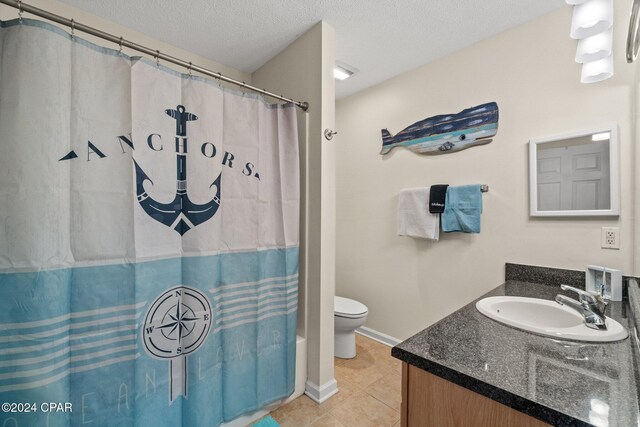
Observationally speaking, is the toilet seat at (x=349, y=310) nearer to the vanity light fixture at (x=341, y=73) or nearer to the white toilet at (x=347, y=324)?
the white toilet at (x=347, y=324)

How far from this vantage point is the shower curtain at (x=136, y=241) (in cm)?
94

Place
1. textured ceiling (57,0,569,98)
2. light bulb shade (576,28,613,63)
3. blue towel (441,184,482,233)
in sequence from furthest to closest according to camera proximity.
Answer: blue towel (441,184,482,233) < textured ceiling (57,0,569,98) < light bulb shade (576,28,613,63)

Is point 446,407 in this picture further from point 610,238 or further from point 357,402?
point 610,238

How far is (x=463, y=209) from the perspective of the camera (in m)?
1.86

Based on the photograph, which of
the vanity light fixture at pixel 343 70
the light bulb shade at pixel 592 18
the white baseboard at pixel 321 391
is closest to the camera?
the light bulb shade at pixel 592 18

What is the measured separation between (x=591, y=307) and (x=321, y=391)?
1.45 metres

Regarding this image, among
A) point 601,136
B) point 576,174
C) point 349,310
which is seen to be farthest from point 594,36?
point 349,310

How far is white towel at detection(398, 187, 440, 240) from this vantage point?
6.62 ft

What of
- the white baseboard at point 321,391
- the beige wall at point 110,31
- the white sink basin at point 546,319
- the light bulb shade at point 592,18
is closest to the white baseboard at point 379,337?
the white baseboard at point 321,391

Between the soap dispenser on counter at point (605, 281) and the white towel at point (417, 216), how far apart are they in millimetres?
833

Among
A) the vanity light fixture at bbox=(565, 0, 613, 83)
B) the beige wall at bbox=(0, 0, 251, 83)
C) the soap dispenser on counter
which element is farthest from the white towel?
the beige wall at bbox=(0, 0, 251, 83)

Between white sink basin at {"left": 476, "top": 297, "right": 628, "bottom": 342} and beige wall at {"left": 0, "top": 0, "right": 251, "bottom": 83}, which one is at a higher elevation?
beige wall at {"left": 0, "top": 0, "right": 251, "bottom": 83}

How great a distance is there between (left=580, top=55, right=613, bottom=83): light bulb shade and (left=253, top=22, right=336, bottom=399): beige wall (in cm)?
134

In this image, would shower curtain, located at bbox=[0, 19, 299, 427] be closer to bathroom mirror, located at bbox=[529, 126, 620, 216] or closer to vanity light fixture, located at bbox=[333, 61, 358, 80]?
vanity light fixture, located at bbox=[333, 61, 358, 80]
